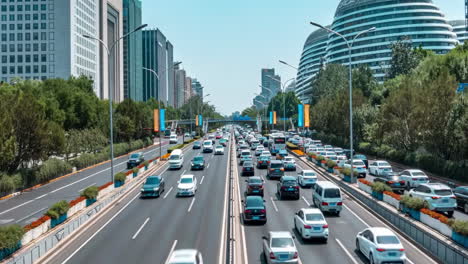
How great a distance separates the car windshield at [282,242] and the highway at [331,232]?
1.50 meters

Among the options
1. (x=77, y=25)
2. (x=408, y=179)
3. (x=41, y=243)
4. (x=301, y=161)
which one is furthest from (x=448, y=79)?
(x=77, y=25)

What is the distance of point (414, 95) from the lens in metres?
55.3

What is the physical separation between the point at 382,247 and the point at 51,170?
4095 centimetres

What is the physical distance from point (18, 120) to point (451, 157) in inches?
1796

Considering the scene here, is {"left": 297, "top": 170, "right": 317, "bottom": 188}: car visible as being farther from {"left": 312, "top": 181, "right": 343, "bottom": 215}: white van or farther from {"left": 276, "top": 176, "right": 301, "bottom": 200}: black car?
{"left": 312, "top": 181, "right": 343, "bottom": 215}: white van

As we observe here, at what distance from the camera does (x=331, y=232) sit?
25375 mm

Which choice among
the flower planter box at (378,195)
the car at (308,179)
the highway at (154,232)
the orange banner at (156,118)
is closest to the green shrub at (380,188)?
the flower planter box at (378,195)

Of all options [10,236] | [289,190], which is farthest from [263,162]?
[10,236]

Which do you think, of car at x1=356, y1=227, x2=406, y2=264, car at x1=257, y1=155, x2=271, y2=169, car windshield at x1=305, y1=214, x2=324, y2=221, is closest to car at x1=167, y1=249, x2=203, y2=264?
car at x1=356, y1=227, x2=406, y2=264

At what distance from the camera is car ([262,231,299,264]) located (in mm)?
18689

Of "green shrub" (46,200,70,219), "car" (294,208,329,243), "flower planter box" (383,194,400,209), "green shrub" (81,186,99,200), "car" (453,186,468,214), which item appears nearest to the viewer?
"car" (294,208,329,243)

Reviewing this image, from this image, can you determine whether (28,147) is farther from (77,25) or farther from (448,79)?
(77,25)

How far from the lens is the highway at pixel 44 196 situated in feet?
105

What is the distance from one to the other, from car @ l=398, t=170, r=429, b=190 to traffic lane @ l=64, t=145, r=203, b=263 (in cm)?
1858
